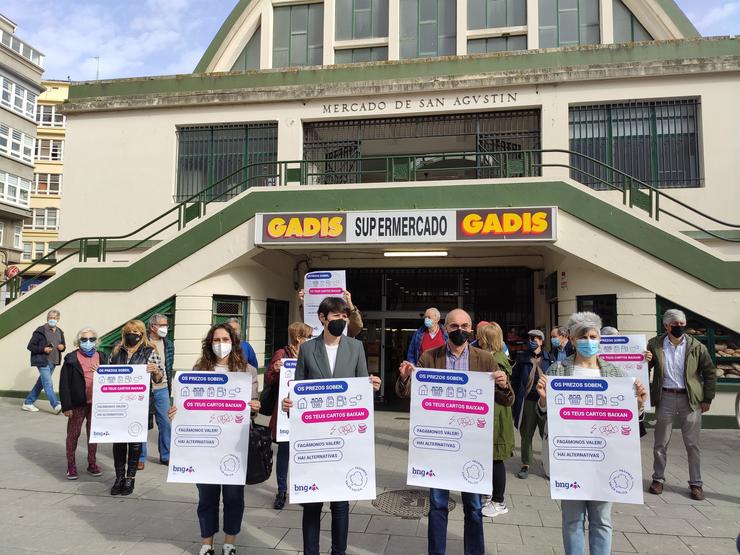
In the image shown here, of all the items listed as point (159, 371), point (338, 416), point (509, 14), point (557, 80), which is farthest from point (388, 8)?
point (338, 416)

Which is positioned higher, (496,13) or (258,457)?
(496,13)

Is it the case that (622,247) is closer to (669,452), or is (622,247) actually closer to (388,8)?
(669,452)

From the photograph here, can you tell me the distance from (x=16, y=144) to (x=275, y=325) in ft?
108

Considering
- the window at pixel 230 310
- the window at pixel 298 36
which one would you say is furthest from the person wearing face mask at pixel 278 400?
the window at pixel 298 36

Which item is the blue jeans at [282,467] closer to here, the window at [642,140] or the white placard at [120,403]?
the white placard at [120,403]

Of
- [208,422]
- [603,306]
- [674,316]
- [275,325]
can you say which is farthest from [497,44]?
[208,422]

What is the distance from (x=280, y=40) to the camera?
56.7 feet

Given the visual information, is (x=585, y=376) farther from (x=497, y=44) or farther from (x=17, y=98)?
(x=17, y=98)

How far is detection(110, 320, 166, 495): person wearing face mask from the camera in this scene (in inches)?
223

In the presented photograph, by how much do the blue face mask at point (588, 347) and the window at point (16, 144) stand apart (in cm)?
4083

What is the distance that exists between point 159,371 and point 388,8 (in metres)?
14.6

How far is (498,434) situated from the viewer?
444 centimetres

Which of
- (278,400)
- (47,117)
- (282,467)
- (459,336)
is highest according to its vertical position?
(47,117)

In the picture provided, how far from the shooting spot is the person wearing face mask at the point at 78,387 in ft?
19.7
